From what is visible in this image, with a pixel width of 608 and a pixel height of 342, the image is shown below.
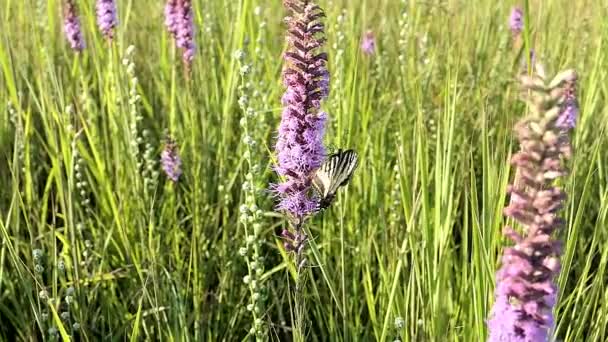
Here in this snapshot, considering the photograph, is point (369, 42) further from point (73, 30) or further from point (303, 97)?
point (303, 97)

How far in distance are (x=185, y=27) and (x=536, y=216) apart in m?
2.42

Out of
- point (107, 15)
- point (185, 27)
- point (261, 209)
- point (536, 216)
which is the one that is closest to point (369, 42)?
point (185, 27)

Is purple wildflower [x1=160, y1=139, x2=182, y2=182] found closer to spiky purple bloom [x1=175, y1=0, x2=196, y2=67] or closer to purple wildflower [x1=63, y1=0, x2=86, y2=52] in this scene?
spiky purple bloom [x1=175, y1=0, x2=196, y2=67]

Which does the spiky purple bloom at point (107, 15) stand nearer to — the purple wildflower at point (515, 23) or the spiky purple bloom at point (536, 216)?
the spiky purple bloom at point (536, 216)

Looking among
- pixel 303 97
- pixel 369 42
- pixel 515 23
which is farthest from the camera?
pixel 515 23

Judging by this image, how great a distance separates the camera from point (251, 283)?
1.69 metres

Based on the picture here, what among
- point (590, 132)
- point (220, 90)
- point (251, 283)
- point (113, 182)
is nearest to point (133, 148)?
point (113, 182)

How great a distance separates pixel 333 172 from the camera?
1.48 m

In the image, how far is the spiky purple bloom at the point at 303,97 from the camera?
1388 millimetres

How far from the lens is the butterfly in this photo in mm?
1471

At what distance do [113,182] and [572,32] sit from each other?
269 centimetres

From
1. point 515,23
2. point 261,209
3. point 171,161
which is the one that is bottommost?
point 261,209

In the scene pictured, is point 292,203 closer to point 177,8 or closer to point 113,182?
point 113,182

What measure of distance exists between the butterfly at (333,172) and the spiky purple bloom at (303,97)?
0.04 meters
